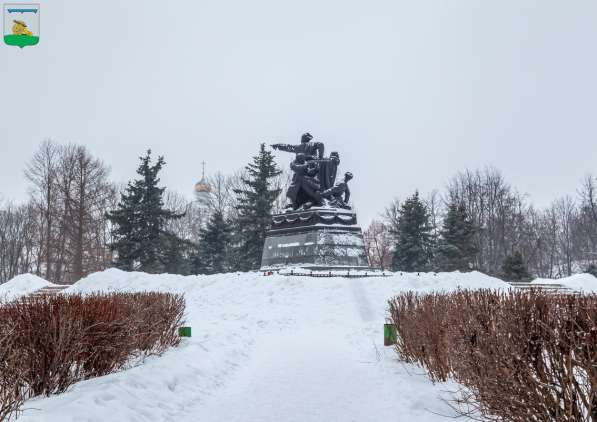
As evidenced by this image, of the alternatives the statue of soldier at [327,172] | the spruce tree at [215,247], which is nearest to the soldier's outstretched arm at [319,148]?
the statue of soldier at [327,172]

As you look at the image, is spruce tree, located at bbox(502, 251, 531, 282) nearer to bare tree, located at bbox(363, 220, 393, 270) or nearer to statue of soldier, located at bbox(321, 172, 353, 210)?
statue of soldier, located at bbox(321, 172, 353, 210)

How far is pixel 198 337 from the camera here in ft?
30.3

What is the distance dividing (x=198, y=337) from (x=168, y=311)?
1631mm

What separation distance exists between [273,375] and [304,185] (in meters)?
14.3

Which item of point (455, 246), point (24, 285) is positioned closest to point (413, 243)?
point (455, 246)

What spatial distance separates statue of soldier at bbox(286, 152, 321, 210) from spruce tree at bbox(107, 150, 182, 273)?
1569 cm

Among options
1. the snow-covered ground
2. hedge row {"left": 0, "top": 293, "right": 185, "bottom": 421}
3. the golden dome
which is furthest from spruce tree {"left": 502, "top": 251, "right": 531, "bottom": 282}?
the golden dome

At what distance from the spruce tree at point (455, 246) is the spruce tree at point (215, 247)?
1624 cm

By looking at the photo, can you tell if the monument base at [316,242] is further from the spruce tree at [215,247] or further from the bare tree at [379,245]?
the bare tree at [379,245]

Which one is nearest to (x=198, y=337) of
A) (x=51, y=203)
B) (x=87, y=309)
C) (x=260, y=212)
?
(x=87, y=309)

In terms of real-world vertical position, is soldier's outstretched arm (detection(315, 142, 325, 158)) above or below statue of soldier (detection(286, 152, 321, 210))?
above

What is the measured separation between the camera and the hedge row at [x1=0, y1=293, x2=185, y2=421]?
4.32 m

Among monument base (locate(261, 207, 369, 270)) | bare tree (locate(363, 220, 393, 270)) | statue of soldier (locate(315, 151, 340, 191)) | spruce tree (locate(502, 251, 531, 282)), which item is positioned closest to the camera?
monument base (locate(261, 207, 369, 270))

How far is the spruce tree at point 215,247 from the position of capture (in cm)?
3584
